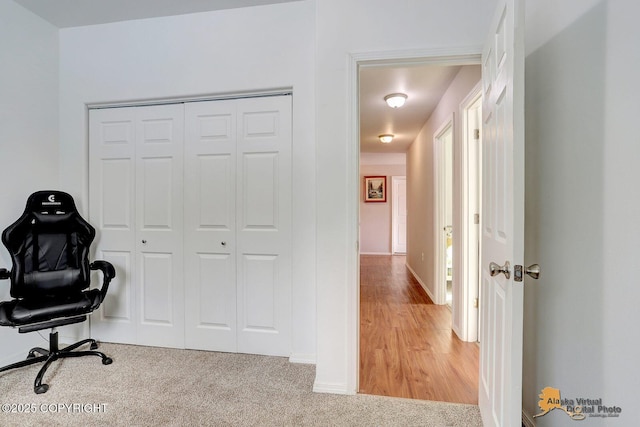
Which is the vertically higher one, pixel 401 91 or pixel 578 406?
pixel 401 91

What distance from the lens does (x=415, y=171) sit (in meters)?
5.30

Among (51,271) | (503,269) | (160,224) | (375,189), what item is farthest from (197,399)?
(375,189)

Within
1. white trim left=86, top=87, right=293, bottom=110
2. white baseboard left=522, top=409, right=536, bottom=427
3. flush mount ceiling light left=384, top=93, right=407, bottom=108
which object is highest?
flush mount ceiling light left=384, top=93, right=407, bottom=108

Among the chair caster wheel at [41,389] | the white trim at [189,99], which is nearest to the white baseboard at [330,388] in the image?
the chair caster wheel at [41,389]

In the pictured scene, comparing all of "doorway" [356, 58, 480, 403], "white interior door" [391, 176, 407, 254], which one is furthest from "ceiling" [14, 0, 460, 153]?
"white interior door" [391, 176, 407, 254]

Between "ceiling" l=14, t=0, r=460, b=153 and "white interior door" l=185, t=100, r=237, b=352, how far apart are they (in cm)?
72

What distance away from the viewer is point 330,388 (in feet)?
6.00

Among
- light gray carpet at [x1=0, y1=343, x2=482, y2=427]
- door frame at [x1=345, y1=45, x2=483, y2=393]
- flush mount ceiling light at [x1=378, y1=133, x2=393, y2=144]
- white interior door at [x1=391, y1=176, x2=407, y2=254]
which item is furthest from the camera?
white interior door at [x1=391, y1=176, x2=407, y2=254]

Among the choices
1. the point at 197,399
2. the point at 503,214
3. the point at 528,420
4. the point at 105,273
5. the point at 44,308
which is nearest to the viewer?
the point at 503,214

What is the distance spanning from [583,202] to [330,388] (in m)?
1.62

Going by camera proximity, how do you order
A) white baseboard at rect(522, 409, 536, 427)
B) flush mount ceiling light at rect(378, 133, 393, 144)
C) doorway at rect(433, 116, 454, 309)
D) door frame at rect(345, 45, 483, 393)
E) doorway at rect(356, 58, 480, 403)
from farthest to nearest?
flush mount ceiling light at rect(378, 133, 393, 144) → doorway at rect(433, 116, 454, 309) → doorway at rect(356, 58, 480, 403) → door frame at rect(345, 45, 483, 393) → white baseboard at rect(522, 409, 536, 427)

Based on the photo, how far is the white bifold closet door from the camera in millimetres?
2299

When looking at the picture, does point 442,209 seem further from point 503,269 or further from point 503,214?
point 503,269

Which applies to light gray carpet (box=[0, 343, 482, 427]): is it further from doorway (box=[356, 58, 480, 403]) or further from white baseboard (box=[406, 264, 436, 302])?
white baseboard (box=[406, 264, 436, 302])
